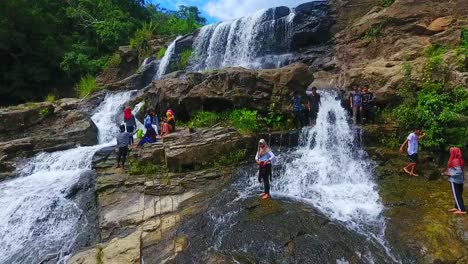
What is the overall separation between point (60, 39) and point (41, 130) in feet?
56.3

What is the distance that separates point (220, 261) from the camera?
7.07 meters

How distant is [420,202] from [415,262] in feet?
8.20

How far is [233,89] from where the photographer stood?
47.1ft

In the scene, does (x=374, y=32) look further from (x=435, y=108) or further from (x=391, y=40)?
(x=435, y=108)

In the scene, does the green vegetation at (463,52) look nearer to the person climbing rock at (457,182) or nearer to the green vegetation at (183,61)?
the person climbing rock at (457,182)

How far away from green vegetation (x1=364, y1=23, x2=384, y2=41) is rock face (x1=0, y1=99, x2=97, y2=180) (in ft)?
49.5

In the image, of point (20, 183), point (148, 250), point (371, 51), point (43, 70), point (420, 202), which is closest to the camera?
point (148, 250)

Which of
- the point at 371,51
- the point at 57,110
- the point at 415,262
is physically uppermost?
the point at 371,51

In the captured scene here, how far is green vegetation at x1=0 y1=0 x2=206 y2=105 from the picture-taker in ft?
88.7

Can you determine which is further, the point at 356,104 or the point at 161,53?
the point at 161,53

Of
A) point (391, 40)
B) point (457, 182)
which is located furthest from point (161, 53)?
Answer: point (457, 182)

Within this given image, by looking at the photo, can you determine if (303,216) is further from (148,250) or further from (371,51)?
(371,51)

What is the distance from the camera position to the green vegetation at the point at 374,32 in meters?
18.5

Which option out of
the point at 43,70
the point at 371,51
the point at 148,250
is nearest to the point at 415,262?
the point at 148,250
